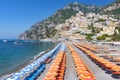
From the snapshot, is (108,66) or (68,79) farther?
(108,66)

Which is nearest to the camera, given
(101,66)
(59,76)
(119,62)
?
(59,76)

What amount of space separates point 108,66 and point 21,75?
14.8 metres

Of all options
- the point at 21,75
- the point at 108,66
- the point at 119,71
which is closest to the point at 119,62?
the point at 108,66

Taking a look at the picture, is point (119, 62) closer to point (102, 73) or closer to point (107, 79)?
point (102, 73)

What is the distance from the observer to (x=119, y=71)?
1490 inches

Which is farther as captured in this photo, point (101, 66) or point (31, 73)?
point (101, 66)

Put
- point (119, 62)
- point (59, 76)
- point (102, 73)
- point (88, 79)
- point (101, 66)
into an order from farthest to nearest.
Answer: point (119, 62) < point (101, 66) < point (102, 73) < point (59, 76) < point (88, 79)

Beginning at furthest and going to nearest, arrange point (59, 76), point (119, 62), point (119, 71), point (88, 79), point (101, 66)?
point (119, 62)
point (101, 66)
point (119, 71)
point (59, 76)
point (88, 79)

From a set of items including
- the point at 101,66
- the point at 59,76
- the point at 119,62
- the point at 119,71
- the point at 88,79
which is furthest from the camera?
the point at 119,62

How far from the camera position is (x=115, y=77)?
121 feet

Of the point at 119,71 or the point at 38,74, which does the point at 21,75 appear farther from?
the point at 119,71

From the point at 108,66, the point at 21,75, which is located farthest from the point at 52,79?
the point at 108,66

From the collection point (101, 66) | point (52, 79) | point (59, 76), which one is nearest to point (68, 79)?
point (59, 76)

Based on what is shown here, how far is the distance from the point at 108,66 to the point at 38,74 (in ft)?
38.9
